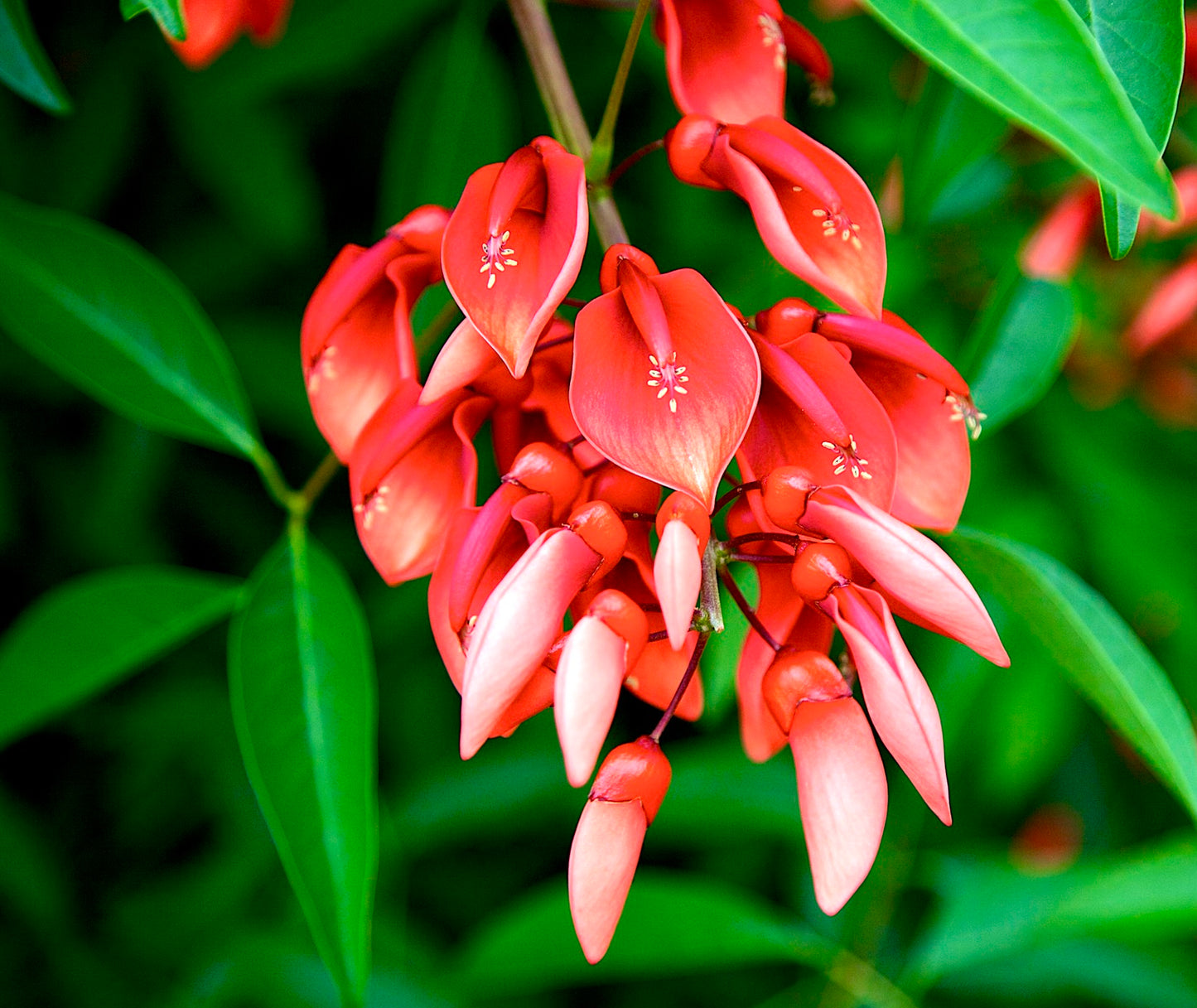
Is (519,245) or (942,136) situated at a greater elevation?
(519,245)

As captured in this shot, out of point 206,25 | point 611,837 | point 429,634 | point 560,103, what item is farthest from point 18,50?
point 429,634

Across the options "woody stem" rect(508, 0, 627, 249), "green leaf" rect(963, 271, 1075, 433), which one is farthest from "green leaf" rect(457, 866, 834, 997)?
"woody stem" rect(508, 0, 627, 249)

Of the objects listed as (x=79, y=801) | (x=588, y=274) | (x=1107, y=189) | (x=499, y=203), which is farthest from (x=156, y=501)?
(x=1107, y=189)

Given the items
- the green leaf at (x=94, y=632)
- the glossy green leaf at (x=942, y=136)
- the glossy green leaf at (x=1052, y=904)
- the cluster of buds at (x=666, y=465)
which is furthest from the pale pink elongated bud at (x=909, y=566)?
the glossy green leaf at (x=1052, y=904)

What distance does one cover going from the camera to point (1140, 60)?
0.45m

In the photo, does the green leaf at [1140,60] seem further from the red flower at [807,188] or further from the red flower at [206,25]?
the red flower at [206,25]

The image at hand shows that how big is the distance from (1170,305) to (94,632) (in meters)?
1.00

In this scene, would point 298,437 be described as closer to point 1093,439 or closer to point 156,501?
point 156,501

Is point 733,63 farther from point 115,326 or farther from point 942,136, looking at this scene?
point 115,326

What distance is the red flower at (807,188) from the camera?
472mm

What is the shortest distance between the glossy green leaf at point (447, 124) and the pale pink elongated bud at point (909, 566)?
0.54 metres

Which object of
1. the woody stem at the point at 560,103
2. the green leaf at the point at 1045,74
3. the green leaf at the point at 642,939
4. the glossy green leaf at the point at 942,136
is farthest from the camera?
the green leaf at the point at 642,939

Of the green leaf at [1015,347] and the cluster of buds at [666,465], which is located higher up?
the cluster of buds at [666,465]

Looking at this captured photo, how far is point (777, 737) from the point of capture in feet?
1.72
